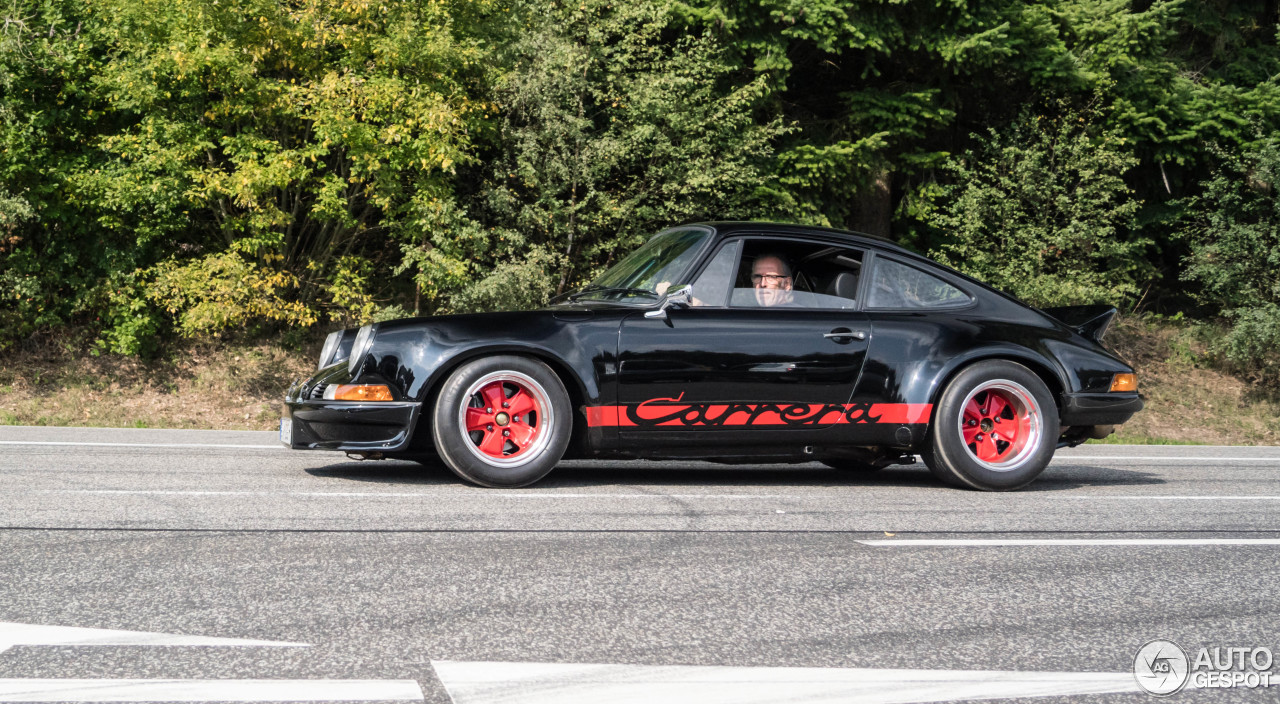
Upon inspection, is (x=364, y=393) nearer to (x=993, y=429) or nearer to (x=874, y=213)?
(x=993, y=429)

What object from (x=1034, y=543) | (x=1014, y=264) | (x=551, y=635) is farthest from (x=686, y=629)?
(x=1014, y=264)

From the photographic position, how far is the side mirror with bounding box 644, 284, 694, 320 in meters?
6.32

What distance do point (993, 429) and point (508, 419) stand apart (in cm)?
297

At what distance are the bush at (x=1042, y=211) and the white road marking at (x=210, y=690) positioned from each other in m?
15.0

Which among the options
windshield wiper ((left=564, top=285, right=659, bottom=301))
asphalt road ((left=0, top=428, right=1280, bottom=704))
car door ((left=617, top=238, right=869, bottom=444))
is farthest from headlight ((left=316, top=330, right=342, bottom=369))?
car door ((left=617, top=238, right=869, bottom=444))

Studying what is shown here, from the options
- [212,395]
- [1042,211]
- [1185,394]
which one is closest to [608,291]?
[212,395]

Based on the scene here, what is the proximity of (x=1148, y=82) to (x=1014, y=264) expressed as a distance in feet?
13.4

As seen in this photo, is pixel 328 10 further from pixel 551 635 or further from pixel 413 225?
pixel 551 635

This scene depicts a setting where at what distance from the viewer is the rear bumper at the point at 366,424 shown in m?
5.93

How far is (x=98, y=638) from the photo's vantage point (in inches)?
124

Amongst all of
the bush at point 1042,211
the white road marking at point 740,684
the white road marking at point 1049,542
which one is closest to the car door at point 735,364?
the white road marking at point 1049,542

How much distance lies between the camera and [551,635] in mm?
3307

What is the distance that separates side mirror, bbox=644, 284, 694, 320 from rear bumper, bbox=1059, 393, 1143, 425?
2.45m

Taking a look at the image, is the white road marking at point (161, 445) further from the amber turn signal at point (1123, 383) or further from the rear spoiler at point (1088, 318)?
the amber turn signal at point (1123, 383)
